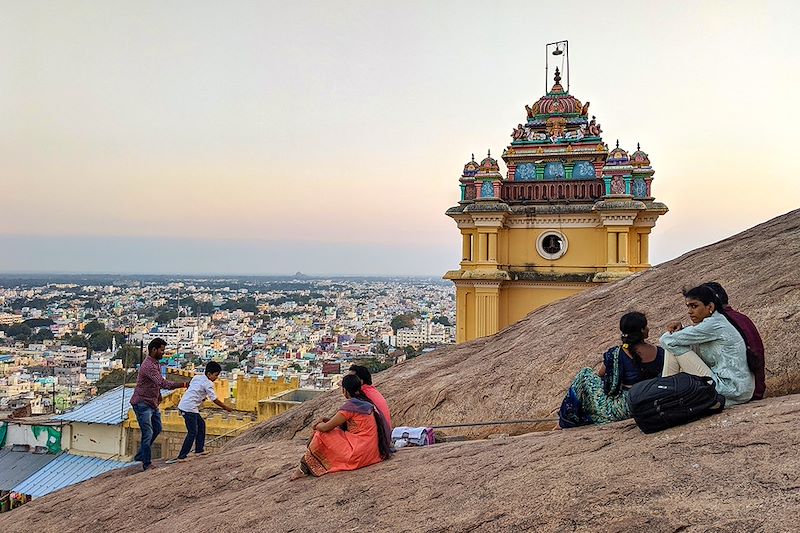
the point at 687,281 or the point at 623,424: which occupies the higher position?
the point at 687,281

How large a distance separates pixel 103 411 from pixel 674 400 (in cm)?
1389

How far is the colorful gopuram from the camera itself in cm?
1648

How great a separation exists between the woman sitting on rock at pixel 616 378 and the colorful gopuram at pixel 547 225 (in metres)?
12.3

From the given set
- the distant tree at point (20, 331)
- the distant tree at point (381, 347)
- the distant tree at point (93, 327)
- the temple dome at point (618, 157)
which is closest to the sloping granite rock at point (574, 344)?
the temple dome at point (618, 157)

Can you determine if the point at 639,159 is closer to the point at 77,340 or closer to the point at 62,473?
the point at 62,473

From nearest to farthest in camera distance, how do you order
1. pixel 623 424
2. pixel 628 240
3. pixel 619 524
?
pixel 619 524 → pixel 623 424 → pixel 628 240

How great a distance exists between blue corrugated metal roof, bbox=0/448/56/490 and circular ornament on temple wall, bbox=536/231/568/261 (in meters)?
12.5

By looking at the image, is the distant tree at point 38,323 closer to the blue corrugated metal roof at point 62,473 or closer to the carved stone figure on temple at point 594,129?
the blue corrugated metal roof at point 62,473

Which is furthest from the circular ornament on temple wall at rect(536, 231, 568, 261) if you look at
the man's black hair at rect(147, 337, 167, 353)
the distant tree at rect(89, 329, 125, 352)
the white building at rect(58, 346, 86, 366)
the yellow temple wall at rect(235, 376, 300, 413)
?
the distant tree at rect(89, 329, 125, 352)

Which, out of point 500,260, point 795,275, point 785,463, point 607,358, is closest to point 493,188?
point 500,260

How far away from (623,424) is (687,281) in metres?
3.78

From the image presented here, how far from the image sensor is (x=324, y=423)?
4465mm

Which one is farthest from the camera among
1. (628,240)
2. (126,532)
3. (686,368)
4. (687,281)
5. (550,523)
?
(628,240)

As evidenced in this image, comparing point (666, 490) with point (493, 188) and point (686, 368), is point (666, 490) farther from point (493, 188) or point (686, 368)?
point (493, 188)
